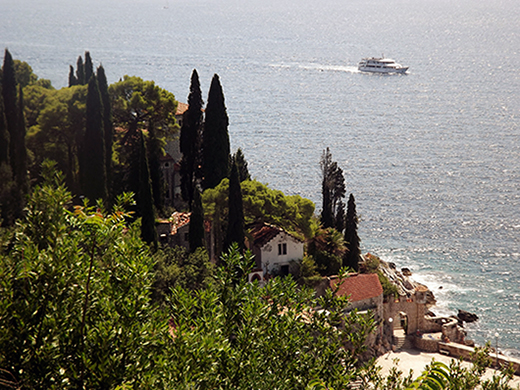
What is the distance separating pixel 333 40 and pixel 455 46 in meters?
35.7

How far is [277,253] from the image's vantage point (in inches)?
1481

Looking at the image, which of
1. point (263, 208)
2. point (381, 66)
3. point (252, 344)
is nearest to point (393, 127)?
point (381, 66)

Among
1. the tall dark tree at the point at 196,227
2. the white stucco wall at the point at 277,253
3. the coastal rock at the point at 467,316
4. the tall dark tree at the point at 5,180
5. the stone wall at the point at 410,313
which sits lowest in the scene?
the coastal rock at the point at 467,316

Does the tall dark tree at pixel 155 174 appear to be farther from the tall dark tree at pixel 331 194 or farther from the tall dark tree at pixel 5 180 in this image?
the tall dark tree at pixel 331 194

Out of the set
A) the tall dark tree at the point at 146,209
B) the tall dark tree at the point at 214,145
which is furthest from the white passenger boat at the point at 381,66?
the tall dark tree at the point at 146,209

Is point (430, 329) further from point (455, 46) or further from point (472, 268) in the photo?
point (455, 46)

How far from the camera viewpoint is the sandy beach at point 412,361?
34.7 metres

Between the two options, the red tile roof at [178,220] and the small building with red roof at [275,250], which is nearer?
the small building with red roof at [275,250]

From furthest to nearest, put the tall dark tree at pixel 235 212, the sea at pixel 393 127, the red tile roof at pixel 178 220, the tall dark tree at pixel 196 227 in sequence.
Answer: the sea at pixel 393 127 → the red tile roof at pixel 178 220 → the tall dark tree at pixel 235 212 → the tall dark tree at pixel 196 227

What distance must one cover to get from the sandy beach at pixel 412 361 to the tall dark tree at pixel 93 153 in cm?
1956

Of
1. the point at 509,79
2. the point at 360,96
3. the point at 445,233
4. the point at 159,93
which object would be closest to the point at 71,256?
the point at 159,93

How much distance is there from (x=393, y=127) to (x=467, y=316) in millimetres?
58064

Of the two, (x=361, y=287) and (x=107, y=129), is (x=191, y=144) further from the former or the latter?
(x=361, y=287)

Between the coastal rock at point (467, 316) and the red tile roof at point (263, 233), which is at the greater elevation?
the red tile roof at point (263, 233)
